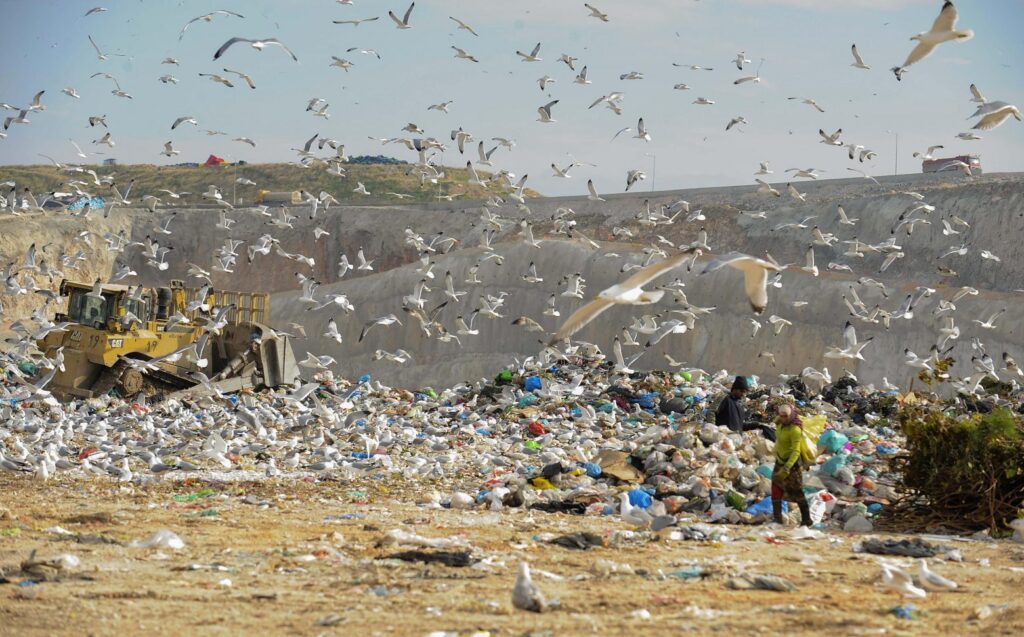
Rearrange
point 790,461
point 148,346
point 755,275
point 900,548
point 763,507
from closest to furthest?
point 755,275
point 900,548
point 790,461
point 763,507
point 148,346

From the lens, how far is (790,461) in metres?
8.17

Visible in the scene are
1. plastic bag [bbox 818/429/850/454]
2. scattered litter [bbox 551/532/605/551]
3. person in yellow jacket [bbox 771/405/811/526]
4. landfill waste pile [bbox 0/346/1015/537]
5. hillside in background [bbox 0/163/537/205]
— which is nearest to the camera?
scattered litter [bbox 551/532/605/551]

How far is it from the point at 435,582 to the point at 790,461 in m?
3.32

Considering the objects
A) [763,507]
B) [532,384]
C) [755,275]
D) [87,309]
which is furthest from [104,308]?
[755,275]

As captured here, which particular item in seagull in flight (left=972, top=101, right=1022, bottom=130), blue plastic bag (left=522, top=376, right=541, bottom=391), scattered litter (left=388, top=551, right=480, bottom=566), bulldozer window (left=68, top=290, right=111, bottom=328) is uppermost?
seagull in flight (left=972, top=101, right=1022, bottom=130)

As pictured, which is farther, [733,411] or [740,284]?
[740,284]

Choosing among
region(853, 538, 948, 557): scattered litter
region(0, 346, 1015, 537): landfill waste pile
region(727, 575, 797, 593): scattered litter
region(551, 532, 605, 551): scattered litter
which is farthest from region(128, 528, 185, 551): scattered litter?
region(853, 538, 948, 557): scattered litter

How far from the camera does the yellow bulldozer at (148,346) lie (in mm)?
17719

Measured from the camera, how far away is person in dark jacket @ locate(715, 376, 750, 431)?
38.6ft

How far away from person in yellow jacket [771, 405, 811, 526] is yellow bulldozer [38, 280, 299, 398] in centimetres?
992

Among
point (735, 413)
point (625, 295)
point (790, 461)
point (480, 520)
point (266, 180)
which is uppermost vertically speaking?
point (266, 180)

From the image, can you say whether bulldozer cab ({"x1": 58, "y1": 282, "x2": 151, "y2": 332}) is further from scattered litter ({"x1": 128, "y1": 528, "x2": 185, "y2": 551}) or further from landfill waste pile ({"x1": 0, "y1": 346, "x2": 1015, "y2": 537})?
scattered litter ({"x1": 128, "y1": 528, "x2": 185, "y2": 551})

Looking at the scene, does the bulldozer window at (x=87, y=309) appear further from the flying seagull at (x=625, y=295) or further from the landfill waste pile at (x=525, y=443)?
the flying seagull at (x=625, y=295)

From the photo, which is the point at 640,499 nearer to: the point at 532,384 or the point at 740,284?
the point at 532,384
